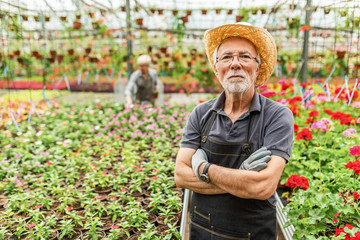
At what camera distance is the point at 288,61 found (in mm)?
6801

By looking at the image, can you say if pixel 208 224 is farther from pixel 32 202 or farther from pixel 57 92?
pixel 57 92

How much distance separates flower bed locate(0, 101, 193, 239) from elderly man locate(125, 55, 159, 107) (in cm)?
110

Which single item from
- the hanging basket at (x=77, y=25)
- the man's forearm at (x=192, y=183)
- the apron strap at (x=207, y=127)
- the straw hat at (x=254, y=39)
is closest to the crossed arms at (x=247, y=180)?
the man's forearm at (x=192, y=183)

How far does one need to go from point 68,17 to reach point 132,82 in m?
2.93

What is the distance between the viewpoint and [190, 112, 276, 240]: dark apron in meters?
1.45

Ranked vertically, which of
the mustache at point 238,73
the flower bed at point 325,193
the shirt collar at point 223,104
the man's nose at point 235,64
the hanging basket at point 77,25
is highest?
the hanging basket at point 77,25

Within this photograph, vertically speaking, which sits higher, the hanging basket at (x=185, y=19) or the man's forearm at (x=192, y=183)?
the hanging basket at (x=185, y=19)

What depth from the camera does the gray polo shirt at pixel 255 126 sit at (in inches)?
53.7

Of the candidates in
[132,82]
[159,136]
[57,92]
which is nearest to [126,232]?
[159,136]

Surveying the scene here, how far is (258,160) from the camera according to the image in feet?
4.32

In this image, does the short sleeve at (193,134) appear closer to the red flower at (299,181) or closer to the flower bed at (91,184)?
the flower bed at (91,184)

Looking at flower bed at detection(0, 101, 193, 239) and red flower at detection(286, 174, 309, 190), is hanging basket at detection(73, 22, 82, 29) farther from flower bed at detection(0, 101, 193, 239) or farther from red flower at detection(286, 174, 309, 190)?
red flower at detection(286, 174, 309, 190)

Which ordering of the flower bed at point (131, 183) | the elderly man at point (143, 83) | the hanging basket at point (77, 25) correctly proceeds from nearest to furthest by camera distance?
1. the flower bed at point (131, 183)
2. the elderly man at point (143, 83)
3. the hanging basket at point (77, 25)

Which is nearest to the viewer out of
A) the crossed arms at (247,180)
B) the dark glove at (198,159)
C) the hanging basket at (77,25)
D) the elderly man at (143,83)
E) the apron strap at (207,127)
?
the crossed arms at (247,180)
